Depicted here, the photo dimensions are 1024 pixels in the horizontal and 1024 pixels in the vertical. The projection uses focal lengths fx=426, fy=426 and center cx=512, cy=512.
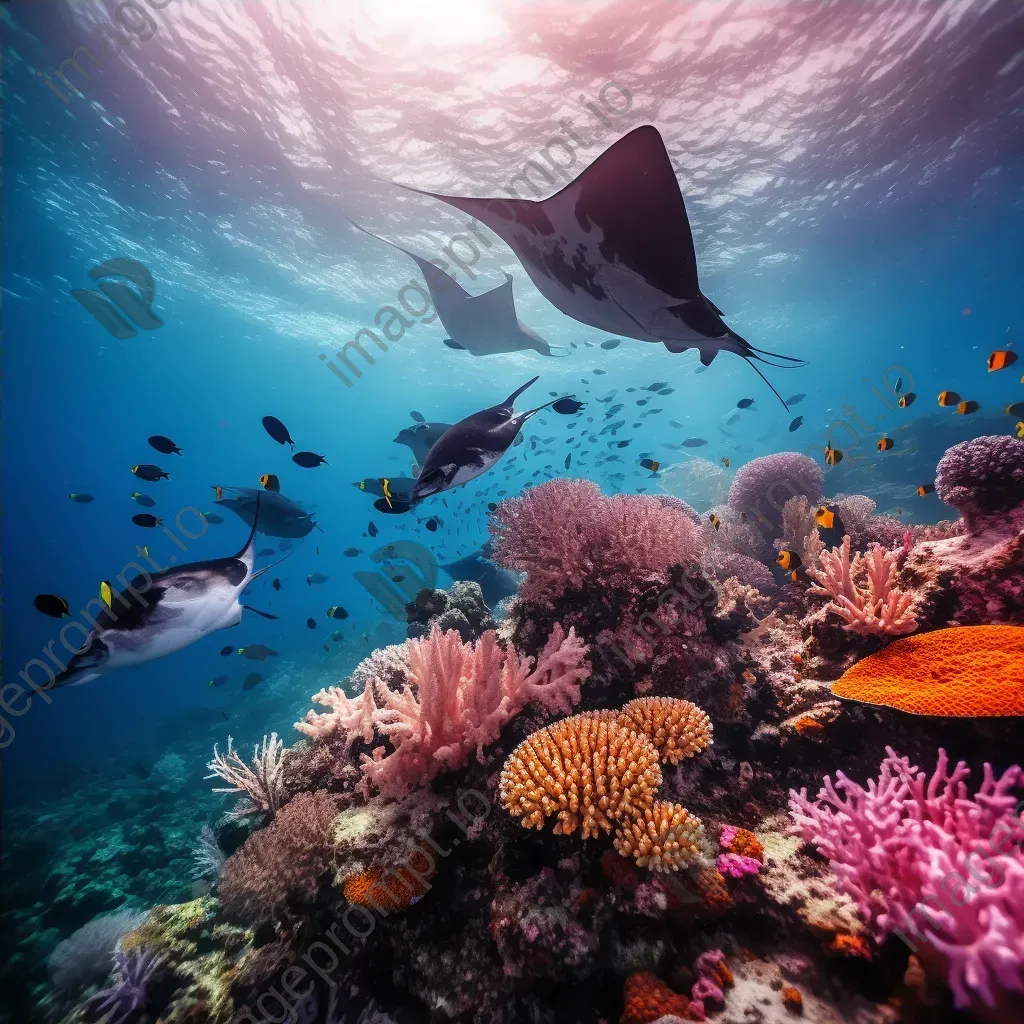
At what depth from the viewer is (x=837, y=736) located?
9.41 feet

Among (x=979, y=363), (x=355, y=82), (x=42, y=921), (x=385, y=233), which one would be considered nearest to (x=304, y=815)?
(x=42, y=921)

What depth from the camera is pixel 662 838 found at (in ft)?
7.47

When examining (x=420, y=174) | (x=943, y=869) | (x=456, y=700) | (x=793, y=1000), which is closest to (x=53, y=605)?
(x=456, y=700)

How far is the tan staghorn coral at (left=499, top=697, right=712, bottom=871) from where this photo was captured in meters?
2.29

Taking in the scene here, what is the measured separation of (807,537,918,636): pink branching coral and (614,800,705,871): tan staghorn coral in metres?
1.95

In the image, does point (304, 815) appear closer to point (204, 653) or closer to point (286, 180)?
point (286, 180)

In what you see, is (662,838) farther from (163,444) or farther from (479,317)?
(479,317)

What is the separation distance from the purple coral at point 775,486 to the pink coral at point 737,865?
8401 mm

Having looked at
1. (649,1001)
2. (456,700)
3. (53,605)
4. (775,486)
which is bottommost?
(53,605)

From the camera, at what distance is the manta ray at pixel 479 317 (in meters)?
9.32

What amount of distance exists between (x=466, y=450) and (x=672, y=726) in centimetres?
235

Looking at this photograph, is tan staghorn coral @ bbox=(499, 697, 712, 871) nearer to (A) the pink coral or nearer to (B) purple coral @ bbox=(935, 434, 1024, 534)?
(A) the pink coral

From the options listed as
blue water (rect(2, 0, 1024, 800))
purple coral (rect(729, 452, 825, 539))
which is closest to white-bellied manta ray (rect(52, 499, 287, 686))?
blue water (rect(2, 0, 1024, 800))

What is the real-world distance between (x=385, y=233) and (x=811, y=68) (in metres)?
14.3
